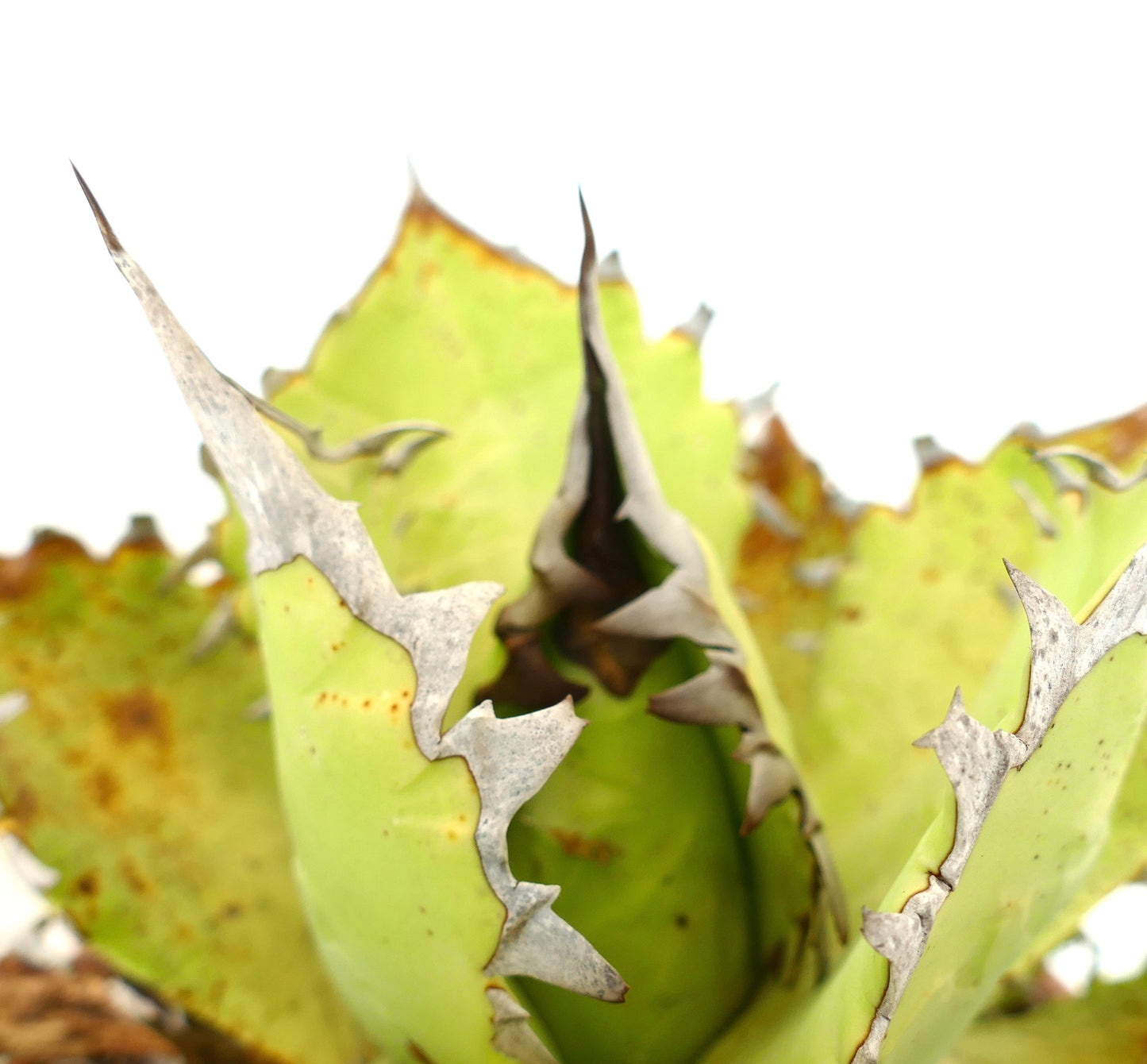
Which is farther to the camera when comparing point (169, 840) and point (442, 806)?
point (169, 840)

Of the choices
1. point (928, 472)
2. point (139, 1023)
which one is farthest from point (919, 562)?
point (139, 1023)

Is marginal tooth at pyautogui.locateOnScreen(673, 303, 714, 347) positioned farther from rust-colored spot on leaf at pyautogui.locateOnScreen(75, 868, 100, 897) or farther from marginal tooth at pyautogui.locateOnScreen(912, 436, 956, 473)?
rust-colored spot on leaf at pyautogui.locateOnScreen(75, 868, 100, 897)

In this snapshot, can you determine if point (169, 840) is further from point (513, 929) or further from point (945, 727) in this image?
point (945, 727)

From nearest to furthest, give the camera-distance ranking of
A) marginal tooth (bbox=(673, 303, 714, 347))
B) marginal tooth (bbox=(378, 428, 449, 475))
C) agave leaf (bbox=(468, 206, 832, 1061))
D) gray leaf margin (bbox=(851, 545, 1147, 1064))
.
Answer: gray leaf margin (bbox=(851, 545, 1147, 1064))
agave leaf (bbox=(468, 206, 832, 1061))
marginal tooth (bbox=(378, 428, 449, 475))
marginal tooth (bbox=(673, 303, 714, 347))

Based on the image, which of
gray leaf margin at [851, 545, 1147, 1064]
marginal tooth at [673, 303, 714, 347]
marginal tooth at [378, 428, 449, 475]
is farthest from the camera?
marginal tooth at [673, 303, 714, 347]

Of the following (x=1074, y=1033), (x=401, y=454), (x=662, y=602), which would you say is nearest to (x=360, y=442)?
(x=401, y=454)

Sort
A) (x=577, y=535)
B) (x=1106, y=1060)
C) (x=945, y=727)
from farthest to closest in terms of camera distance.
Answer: (x=1106, y=1060) < (x=577, y=535) < (x=945, y=727)

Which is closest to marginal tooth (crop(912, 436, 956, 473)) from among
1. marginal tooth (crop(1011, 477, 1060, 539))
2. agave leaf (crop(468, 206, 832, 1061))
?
marginal tooth (crop(1011, 477, 1060, 539))
